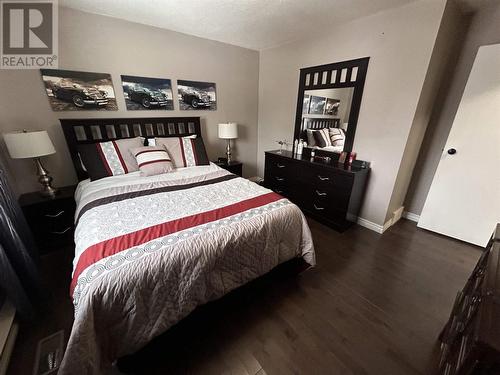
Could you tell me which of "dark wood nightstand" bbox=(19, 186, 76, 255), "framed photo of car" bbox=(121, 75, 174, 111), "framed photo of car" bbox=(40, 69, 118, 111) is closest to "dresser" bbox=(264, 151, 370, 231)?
"framed photo of car" bbox=(121, 75, 174, 111)

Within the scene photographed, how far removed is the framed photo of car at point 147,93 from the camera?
A: 7.87 feet

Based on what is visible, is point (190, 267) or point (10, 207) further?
point (10, 207)

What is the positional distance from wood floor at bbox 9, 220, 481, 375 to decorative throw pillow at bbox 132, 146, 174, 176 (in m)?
1.16

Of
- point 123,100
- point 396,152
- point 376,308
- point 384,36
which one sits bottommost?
point 376,308

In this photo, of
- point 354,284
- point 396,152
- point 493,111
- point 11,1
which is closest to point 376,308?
point 354,284

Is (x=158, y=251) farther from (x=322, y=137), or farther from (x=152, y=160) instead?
(x=322, y=137)

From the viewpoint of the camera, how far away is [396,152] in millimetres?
2150

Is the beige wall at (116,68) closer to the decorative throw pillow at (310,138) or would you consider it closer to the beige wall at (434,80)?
the decorative throw pillow at (310,138)

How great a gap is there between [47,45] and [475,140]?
14.3 feet

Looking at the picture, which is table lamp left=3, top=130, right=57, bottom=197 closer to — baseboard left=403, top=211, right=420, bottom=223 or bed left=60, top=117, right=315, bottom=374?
bed left=60, top=117, right=315, bottom=374

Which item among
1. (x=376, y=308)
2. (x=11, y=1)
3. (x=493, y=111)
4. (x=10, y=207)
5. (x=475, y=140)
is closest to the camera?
(x=10, y=207)

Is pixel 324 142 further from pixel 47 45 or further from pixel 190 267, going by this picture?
pixel 47 45

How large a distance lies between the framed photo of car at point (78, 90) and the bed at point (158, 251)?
92cm

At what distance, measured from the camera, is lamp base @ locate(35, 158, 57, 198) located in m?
1.96
